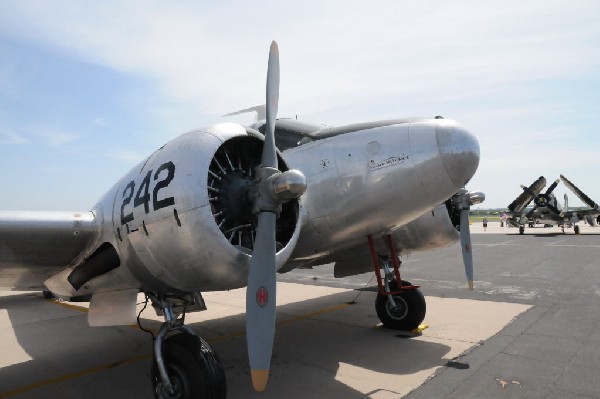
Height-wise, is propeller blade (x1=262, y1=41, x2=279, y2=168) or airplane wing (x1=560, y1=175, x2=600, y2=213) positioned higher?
propeller blade (x1=262, y1=41, x2=279, y2=168)

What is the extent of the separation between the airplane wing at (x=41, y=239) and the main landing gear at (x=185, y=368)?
159 cm

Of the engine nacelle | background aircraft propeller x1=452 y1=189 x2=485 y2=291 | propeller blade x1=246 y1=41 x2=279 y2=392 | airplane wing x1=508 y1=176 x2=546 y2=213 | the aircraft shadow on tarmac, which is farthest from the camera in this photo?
airplane wing x1=508 y1=176 x2=546 y2=213

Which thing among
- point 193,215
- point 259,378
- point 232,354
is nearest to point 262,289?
point 259,378

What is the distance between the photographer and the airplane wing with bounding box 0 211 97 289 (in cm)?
457

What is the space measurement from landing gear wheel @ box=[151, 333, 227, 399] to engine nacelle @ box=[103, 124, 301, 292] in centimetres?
61

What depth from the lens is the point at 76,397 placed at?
517cm

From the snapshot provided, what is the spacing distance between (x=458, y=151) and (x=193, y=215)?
337 centimetres

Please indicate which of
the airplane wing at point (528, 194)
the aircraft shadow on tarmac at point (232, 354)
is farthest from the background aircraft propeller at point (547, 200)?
the aircraft shadow on tarmac at point (232, 354)

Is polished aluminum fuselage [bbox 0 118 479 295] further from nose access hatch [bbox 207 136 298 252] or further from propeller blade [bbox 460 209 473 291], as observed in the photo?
propeller blade [bbox 460 209 473 291]

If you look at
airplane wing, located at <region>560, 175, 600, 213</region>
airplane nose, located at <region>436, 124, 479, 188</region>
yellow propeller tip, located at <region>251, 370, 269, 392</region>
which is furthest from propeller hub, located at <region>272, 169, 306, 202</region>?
airplane wing, located at <region>560, 175, 600, 213</region>

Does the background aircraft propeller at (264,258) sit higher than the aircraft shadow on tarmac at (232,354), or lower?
higher

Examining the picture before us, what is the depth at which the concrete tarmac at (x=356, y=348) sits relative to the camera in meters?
5.20

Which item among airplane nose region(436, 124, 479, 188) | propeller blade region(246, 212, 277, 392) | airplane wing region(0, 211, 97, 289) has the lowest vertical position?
propeller blade region(246, 212, 277, 392)

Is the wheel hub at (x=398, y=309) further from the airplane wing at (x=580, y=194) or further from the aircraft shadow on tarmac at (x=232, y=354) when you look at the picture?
the airplane wing at (x=580, y=194)
